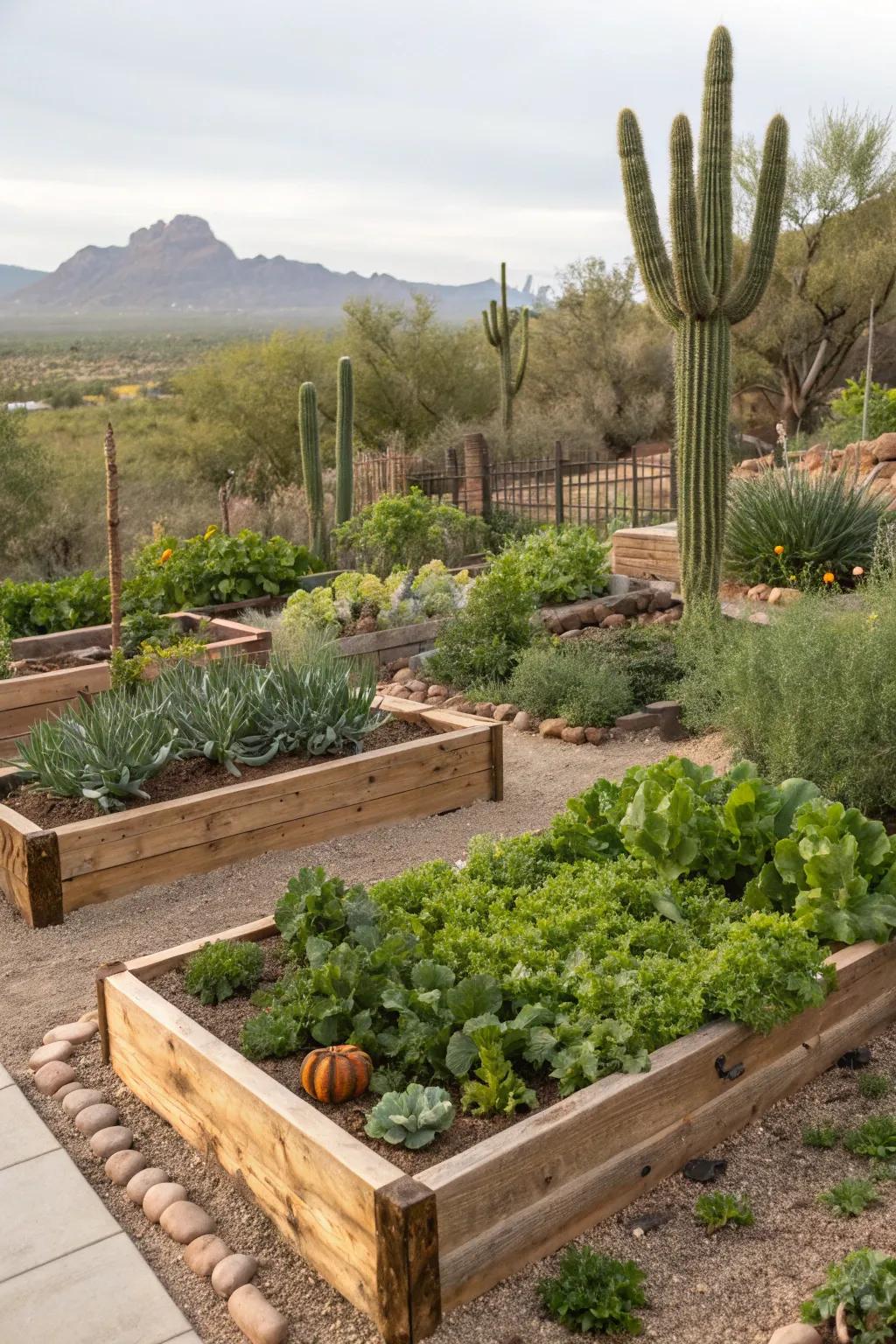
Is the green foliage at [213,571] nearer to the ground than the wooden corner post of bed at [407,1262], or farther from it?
farther from it

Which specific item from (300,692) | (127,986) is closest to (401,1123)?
(127,986)

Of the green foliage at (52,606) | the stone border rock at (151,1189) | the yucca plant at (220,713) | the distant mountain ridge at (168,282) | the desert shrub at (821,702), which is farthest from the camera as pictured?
the distant mountain ridge at (168,282)

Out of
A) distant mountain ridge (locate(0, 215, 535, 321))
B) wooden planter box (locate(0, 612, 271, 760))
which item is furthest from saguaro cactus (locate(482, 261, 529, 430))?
distant mountain ridge (locate(0, 215, 535, 321))

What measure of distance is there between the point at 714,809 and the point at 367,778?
192cm

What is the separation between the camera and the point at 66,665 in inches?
285

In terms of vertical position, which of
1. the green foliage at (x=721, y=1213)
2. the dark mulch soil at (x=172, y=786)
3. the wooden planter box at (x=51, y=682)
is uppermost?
the wooden planter box at (x=51, y=682)

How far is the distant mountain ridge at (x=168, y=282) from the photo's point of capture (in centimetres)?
14450

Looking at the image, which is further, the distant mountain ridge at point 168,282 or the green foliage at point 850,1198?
the distant mountain ridge at point 168,282

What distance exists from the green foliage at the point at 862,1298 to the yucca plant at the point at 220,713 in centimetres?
343

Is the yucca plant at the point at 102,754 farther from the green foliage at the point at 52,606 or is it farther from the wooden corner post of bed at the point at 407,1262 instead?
the green foliage at the point at 52,606

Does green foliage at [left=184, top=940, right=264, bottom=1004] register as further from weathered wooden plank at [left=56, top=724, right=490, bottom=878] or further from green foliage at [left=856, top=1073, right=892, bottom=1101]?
green foliage at [left=856, top=1073, right=892, bottom=1101]

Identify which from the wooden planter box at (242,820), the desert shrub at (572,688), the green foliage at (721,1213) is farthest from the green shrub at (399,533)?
the green foliage at (721,1213)

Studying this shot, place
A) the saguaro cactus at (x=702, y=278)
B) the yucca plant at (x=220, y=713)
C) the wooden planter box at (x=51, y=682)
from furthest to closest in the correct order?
1. the saguaro cactus at (x=702, y=278)
2. the wooden planter box at (x=51, y=682)
3. the yucca plant at (x=220, y=713)

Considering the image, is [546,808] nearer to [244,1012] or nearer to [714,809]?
[714,809]
